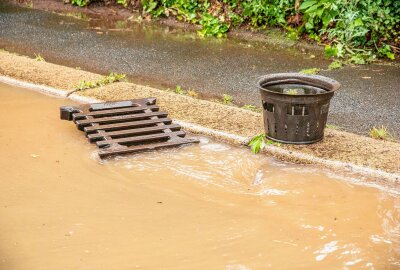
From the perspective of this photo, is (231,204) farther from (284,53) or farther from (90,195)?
(284,53)

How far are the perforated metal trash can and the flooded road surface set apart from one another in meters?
0.31

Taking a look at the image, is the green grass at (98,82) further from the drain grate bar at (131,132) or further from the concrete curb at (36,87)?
the drain grate bar at (131,132)

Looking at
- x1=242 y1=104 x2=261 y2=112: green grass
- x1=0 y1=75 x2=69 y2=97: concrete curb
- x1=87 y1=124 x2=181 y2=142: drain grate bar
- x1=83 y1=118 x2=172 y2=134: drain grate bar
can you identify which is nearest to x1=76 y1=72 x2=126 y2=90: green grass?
x1=0 y1=75 x2=69 y2=97: concrete curb

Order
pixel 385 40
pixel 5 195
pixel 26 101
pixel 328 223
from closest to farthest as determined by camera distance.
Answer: pixel 328 223, pixel 5 195, pixel 26 101, pixel 385 40

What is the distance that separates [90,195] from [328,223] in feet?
5.92

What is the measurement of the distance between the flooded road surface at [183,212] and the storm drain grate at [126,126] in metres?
0.11

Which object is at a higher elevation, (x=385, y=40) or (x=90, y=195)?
(x=385, y=40)

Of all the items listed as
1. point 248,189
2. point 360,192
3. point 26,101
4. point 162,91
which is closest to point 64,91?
point 26,101

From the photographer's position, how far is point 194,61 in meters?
8.16

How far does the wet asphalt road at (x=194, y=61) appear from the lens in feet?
21.0

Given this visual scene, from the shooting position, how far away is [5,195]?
427 cm

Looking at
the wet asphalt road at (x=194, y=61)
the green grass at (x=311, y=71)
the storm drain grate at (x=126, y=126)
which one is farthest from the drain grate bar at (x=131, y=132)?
the green grass at (x=311, y=71)

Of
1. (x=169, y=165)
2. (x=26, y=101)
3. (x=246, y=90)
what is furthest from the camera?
(x=246, y=90)

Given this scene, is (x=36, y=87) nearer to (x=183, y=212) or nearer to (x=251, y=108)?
(x=251, y=108)
